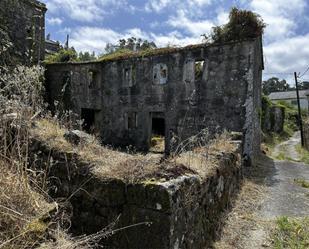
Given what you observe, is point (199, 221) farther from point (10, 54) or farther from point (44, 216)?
point (10, 54)

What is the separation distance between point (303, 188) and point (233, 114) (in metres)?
4.23

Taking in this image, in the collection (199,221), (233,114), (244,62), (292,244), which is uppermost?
(244,62)

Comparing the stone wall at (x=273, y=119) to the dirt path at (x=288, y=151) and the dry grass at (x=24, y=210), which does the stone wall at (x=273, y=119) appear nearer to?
the dirt path at (x=288, y=151)

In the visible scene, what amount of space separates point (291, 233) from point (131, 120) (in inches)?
422

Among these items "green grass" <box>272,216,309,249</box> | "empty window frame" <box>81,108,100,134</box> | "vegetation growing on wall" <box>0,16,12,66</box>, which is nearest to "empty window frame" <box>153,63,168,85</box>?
"empty window frame" <box>81,108,100,134</box>

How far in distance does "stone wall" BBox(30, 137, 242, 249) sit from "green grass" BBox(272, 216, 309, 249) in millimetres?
1110

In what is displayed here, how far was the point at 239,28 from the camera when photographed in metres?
12.2

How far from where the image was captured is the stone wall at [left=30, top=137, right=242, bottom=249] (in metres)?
3.13

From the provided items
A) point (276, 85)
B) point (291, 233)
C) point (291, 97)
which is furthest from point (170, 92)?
point (276, 85)

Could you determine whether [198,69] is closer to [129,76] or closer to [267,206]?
[129,76]

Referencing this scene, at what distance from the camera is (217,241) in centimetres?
465

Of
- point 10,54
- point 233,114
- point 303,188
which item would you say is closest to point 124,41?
point 10,54

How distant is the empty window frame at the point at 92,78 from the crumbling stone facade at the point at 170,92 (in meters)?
0.05

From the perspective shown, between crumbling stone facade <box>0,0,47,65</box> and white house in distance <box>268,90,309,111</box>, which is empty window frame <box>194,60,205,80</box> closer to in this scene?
crumbling stone facade <box>0,0,47,65</box>
